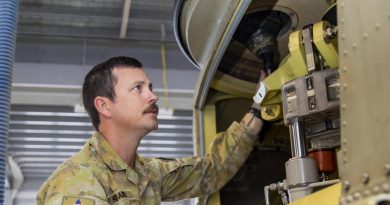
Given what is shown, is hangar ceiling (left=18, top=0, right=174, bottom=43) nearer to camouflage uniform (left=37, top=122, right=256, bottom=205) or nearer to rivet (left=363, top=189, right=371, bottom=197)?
camouflage uniform (left=37, top=122, right=256, bottom=205)

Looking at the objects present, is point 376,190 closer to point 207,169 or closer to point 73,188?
point 73,188

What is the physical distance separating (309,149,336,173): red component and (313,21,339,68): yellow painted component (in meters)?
0.33

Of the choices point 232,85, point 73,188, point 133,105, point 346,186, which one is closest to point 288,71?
point 232,85

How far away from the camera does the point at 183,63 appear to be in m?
4.27

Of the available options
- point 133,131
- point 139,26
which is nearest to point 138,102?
point 133,131

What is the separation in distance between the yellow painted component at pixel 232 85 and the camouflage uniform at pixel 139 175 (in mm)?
288

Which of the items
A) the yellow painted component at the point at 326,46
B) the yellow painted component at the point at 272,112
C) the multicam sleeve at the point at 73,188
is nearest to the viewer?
the yellow painted component at the point at 326,46

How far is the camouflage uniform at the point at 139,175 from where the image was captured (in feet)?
6.58

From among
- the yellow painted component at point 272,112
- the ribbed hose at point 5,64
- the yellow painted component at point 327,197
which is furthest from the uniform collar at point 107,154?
the yellow painted component at point 327,197

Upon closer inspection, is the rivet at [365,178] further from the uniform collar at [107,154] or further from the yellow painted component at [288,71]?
the uniform collar at [107,154]

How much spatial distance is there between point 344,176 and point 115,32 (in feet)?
10.6

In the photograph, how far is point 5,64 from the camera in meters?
2.47

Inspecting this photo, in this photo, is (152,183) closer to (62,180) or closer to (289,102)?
(62,180)

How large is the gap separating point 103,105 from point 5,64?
0.55 m
